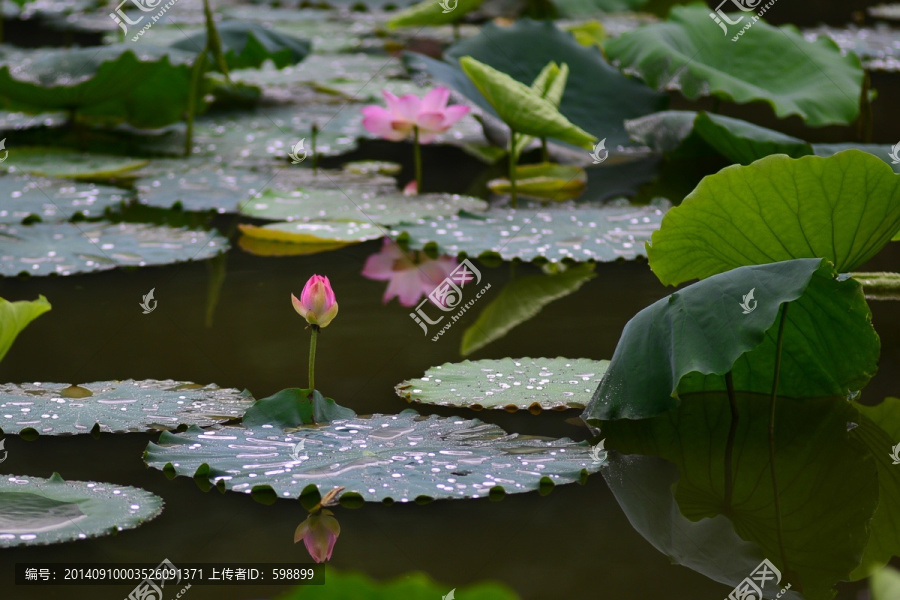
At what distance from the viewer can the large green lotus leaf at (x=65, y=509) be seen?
3.56 feet

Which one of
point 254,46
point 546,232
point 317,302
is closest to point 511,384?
point 317,302

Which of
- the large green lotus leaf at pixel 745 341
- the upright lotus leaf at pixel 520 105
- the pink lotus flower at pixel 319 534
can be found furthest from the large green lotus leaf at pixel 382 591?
the upright lotus leaf at pixel 520 105

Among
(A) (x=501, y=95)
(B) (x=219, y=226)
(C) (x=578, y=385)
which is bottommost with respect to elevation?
(B) (x=219, y=226)

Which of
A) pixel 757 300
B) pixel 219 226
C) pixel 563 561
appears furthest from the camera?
pixel 219 226

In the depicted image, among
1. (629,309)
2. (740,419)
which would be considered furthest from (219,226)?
(740,419)

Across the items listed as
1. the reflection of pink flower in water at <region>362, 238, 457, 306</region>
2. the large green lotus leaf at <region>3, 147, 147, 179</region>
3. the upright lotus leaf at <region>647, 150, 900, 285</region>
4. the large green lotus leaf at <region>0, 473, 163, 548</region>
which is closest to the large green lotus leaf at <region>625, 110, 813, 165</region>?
the reflection of pink flower in water at <region>362, 238, 457, 306</region>

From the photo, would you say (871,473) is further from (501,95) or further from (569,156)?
(569,156)

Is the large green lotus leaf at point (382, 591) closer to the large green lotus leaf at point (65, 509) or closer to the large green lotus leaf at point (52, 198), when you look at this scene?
the large green lotus leaf at point (65, 509)

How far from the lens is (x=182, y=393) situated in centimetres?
148

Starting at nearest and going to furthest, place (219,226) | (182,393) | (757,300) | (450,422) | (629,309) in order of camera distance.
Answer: (757,300) < (450,422) < (182,393) < (629,309) < (219,226)

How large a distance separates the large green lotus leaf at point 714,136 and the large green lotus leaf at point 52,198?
4.65 ft

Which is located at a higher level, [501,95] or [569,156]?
[501,95]

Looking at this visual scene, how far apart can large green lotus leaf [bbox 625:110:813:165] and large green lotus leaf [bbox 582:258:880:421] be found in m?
0.96

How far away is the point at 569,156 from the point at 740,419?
6.13 ft
